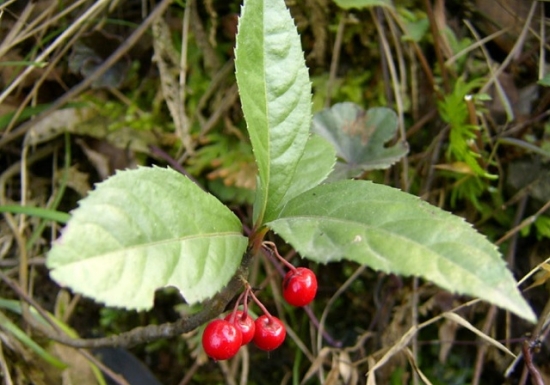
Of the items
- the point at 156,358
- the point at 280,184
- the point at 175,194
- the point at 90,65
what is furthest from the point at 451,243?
the point at 90,65

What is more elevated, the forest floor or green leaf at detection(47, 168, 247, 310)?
green leaf at detection(47, 168, 247, 310)

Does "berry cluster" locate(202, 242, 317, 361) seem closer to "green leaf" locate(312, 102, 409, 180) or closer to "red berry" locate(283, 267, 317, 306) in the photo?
"red berry" locate(283, 267, 317, 306)

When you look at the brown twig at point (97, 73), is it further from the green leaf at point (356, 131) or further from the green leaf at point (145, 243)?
the green leaf at point (145, 243)

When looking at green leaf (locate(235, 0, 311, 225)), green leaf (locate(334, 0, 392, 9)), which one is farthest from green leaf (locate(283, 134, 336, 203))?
green leaf (locate(334, 0, 392, 9))

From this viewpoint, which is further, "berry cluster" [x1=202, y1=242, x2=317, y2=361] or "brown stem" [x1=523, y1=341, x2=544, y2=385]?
"brown stem" [x1=523, y1=341, x2=544, y2=385]

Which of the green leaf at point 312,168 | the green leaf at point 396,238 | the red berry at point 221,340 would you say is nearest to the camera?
the green leaf at point 396,238

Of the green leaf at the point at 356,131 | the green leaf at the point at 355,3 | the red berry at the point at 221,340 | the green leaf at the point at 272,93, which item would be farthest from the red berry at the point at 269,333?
the green leaf at the point at 355,3

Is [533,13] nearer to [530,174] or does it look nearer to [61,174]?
[530,174]

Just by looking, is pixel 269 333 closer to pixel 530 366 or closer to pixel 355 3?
pixel 530 366
